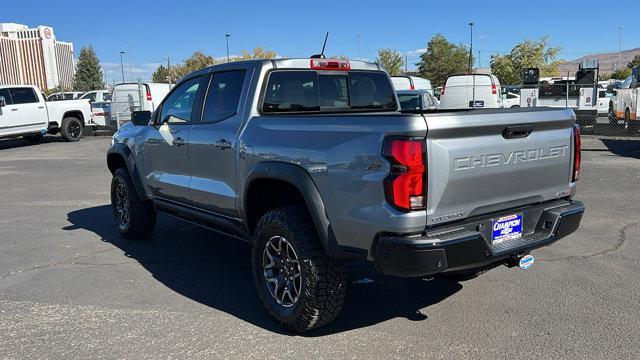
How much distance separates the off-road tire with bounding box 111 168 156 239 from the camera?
6.19 meters

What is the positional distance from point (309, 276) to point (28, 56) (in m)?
161

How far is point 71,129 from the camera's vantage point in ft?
67.7

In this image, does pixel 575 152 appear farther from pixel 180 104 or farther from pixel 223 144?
pixel 180 104

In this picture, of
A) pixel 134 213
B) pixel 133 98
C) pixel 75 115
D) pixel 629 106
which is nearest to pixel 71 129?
pixel 75 115

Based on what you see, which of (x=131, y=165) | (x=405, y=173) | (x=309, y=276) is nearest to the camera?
(x=405, y=173)

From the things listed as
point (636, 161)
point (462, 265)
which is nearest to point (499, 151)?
point (462, 265)

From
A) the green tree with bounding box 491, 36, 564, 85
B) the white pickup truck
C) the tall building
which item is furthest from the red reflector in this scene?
the tall building

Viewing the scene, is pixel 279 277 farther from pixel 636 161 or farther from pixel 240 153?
pixel 636 161

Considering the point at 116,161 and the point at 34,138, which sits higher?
the point at 116,161

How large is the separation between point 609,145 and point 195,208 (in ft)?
45.1

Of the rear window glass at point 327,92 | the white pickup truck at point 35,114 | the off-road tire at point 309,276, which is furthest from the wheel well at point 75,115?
the off-road tire at point 309,276

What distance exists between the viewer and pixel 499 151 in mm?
3340

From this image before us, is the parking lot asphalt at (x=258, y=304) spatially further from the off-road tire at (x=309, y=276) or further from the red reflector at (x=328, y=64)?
the red reflector at (x=328, y=64)

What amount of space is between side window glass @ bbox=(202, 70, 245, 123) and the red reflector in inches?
25.0
